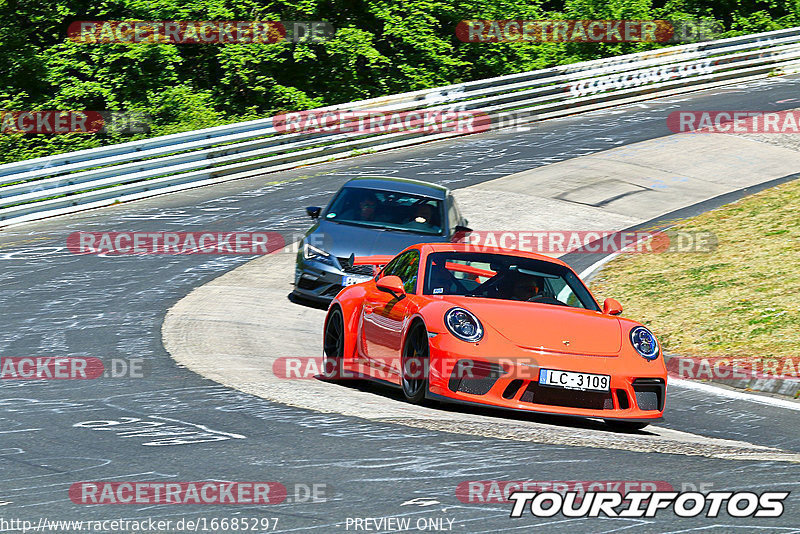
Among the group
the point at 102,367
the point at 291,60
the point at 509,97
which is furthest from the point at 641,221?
the point at 291,60

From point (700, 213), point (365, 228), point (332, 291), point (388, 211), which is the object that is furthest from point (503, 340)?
point (700, 213)

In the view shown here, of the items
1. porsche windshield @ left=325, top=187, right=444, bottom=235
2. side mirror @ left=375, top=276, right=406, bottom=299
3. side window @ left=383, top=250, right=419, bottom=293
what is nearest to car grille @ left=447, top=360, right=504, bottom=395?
side mirror @ left=375, top=276, right=406, bottom=299

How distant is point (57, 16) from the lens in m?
30.6

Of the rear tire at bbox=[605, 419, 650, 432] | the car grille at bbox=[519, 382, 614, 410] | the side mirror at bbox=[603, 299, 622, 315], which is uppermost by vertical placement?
the side mirror at bbox=[603, 299, 622, 315]

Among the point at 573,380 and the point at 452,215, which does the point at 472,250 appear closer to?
the point at 573,380

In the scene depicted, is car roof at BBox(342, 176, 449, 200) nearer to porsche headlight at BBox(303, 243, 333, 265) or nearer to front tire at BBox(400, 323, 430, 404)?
porsche headlight at BBox(303, 243, 333, 265)

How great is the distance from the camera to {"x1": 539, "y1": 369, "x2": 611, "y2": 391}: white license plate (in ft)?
26.0

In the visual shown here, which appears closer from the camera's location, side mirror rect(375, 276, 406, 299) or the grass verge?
side mirror rect(375, 276, 406, 299)

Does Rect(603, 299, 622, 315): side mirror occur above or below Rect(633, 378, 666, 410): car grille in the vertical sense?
above

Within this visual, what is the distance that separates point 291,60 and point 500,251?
75.7 feet

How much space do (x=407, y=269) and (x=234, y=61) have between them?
22.8 m

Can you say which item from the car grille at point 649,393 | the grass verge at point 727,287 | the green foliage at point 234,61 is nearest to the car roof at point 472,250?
the car grille at point 649,393

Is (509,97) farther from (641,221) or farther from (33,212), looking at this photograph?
(33,212)

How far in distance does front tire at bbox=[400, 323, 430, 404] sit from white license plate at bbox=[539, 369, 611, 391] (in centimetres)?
88
